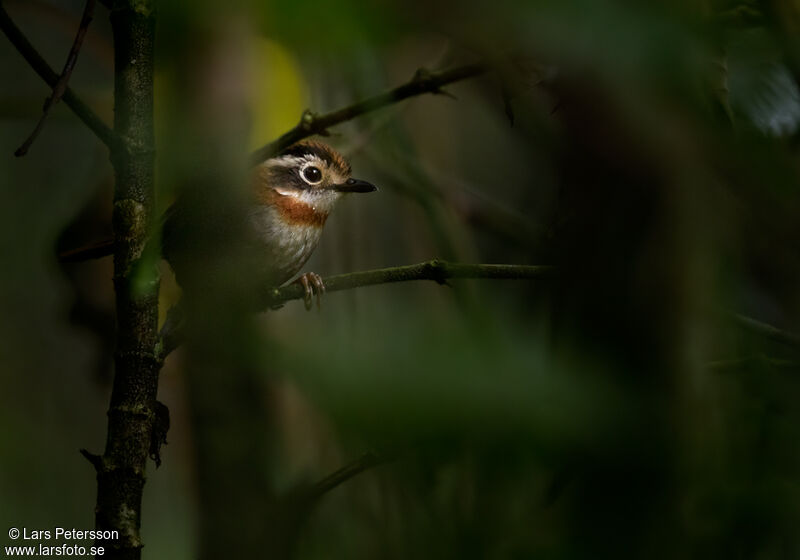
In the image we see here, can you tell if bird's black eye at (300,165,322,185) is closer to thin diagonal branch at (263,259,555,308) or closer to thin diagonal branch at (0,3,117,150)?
thin diagonal branch at (263,259,555,308)

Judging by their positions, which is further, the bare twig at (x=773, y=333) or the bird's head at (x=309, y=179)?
the bird's head at (x=309, y=179)

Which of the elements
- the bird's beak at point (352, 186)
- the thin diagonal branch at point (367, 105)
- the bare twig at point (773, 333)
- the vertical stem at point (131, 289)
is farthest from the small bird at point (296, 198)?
the bare twig at point (773, 333)

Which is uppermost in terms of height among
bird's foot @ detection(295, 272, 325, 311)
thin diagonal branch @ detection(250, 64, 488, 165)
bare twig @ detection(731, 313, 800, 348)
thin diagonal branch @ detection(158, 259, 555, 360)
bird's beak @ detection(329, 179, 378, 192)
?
bird's beak @ detection(329, 179, 378, 192)

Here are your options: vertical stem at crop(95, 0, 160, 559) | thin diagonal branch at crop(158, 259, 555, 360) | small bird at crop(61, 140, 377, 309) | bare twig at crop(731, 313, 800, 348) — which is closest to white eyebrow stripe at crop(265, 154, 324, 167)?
small bird at crop(61, 140, 377, 309)

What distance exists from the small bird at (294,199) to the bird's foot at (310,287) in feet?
0.10

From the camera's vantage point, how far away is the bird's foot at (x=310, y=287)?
150 centimetres

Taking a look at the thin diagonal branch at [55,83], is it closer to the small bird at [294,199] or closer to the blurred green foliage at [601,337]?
the blurred green foliage at [601,337]

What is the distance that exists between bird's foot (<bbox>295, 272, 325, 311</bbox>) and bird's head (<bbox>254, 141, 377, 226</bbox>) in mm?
520

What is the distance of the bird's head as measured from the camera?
7.29 feet

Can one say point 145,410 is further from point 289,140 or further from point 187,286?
point 289,140

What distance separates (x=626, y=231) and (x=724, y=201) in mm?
108

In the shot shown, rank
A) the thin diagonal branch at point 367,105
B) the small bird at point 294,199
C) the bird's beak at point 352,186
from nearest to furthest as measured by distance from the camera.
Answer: the thin diagonal branch at point 367,105
the small bird at point 294,199
the bird's beak at point 352,186

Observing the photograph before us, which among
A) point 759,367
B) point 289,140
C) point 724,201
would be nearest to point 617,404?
point 724,201

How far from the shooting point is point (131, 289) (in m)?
1.07
